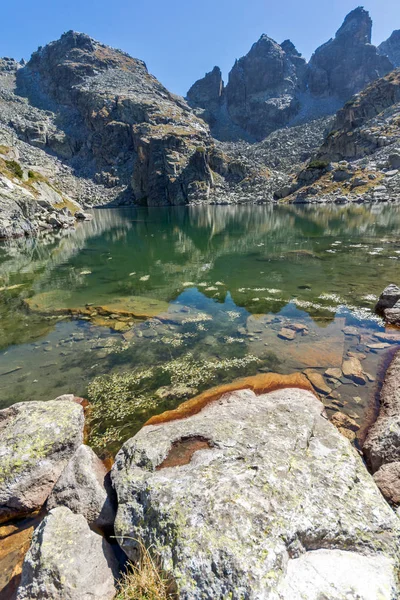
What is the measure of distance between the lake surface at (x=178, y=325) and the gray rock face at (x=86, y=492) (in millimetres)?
2009

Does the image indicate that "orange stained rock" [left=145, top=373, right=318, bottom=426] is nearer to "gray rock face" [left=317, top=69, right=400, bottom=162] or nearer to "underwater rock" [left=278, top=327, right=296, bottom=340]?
"underwater rock" [left=278, top=327, right=296, bottom=340]

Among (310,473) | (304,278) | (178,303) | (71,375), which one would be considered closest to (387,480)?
(310,473)

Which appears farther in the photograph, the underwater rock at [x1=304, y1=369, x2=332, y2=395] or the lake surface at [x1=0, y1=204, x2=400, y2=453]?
the lake surface at [x1=0, y1=204, x2=400, y2=453]

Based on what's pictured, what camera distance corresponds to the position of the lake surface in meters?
10.3

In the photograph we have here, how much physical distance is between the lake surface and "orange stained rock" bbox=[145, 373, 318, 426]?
420mm

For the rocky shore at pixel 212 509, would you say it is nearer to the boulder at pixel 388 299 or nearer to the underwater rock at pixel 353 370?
the underwater rock at pixel 353 370

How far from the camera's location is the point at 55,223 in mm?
66062

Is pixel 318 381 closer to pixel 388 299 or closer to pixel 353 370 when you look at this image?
pixel 353 370

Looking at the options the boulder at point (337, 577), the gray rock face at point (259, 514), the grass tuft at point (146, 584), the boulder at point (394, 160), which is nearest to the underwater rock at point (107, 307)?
the gray rock face at point (259, 514)

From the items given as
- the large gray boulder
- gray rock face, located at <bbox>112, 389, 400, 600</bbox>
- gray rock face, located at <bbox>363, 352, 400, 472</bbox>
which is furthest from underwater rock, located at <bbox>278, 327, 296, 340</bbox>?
the large gray boulder

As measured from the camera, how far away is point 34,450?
6457mm

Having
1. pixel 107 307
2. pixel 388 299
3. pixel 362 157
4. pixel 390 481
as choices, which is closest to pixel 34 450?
pixel 390 481

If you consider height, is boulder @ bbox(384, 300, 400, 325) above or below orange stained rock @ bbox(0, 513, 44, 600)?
above

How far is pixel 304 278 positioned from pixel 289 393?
1566 centimetres
